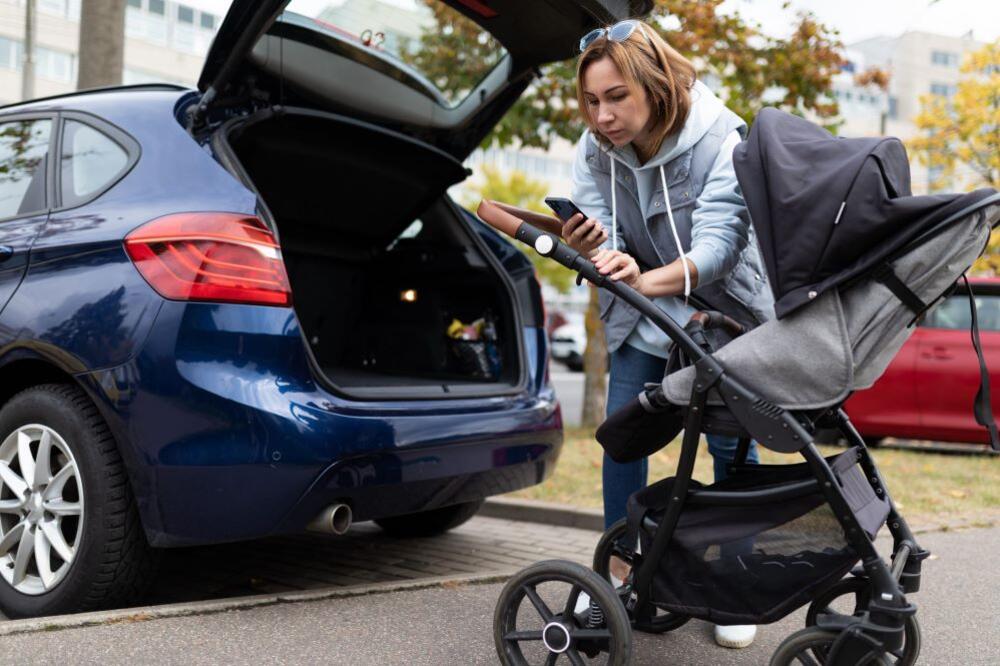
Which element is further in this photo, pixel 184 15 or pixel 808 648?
pixel 184 15

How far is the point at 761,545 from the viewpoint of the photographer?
2219mm

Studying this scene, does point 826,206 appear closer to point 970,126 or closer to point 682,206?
point 682,206

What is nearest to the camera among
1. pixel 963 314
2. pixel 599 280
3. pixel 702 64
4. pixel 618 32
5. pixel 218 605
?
pixel 599 280

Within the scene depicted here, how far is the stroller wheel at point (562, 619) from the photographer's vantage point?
89.7 inches

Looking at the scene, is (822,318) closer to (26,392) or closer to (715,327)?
(715,327)

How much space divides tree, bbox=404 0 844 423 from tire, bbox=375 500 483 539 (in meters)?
4.14

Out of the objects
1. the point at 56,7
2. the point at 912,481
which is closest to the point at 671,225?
the point at 912,481

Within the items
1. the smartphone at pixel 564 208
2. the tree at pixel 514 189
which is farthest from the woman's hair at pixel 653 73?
the tree at pixel 514 189

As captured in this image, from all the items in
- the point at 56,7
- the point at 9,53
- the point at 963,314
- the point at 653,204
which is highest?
the point at 653,204

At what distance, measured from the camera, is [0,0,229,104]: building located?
35125 millimetres

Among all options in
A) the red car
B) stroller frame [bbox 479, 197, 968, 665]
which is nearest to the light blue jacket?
stroller frame [bbox 479, 197, 968, 665]

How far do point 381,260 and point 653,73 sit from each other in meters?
2.14

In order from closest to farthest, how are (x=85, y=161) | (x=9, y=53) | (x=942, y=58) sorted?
1. (x=85, y=161)
2. (x=9, y=53)
3. (x=942, y=58)

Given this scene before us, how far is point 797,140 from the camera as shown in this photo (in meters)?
2.29
